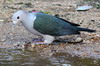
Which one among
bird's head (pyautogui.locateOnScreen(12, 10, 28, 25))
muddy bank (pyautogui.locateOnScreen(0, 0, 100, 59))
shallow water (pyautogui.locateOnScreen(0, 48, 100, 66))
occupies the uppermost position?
bird's head (pyautogui.locateOnScreen(12, 10, 28, 25))

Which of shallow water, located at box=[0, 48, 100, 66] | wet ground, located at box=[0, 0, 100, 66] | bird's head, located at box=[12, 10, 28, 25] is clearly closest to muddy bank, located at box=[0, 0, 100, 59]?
wet ground, located at box=[0, 0, 100, 66]

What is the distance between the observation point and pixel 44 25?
542cm

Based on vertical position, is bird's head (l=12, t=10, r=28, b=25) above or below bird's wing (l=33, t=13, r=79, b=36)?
above

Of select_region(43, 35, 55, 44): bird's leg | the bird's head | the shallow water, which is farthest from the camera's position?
select_region(43, 35, 55, 44): bird's leg

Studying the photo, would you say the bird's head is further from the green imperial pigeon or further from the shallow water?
the shallow water

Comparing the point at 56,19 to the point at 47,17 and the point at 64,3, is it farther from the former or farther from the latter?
the point at 64,3

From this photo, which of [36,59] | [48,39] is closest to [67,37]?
[48,39]

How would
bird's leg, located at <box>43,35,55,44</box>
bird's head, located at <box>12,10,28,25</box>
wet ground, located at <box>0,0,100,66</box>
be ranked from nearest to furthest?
wet ground, located at <box>0,0,100,66</box> < bird's head, located at <box>12,10,28,25</box> < bird's leg, located at <box>43,35,55,44</box>

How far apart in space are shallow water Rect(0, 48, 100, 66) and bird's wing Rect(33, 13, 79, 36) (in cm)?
39

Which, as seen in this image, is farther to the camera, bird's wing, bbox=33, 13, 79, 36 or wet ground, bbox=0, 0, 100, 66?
bird's wing, bbox=33, 13, 79, 36

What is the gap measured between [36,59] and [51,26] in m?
0.79

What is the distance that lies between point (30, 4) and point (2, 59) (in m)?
4.70

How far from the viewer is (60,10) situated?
8.73 m

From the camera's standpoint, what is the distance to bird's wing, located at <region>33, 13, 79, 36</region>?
17.6 feet
